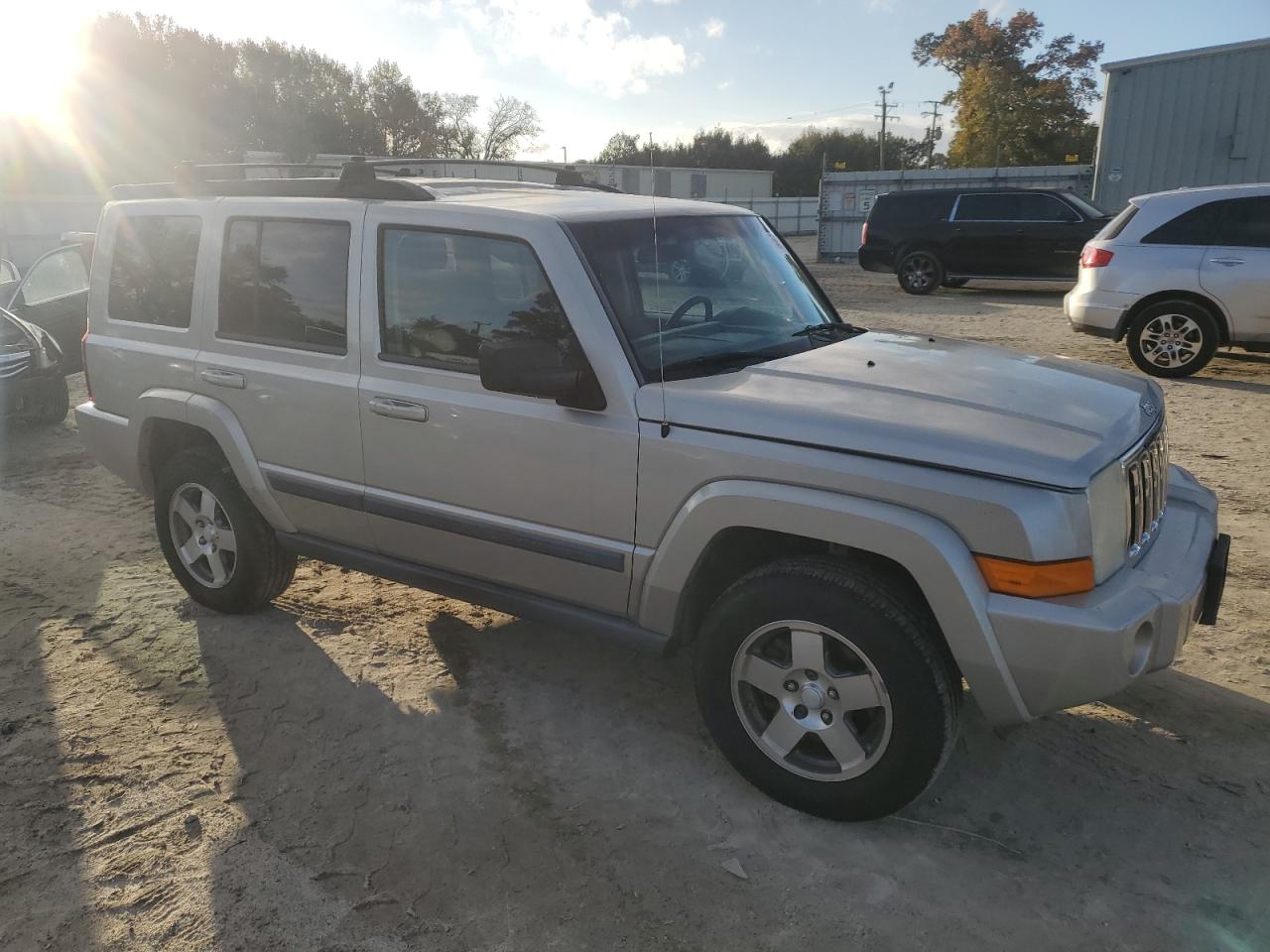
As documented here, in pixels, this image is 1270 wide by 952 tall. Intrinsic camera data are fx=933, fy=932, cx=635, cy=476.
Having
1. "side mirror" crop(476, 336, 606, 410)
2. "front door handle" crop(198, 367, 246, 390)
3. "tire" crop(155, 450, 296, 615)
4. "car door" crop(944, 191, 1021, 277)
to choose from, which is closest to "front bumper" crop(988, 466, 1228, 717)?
"side mirror" crop(476, 336, 606, 410)

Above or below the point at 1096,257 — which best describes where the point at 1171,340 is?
below

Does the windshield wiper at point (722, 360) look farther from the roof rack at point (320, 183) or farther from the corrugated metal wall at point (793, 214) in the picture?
the corrugated metal wall at point (793, 214)

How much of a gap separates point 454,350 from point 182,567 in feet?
6.96

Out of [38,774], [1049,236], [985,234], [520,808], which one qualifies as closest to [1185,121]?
[1049,236]

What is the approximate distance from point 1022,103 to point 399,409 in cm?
4023

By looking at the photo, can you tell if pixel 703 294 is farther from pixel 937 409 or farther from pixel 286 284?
pixel 286 284

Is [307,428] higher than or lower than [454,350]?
lower

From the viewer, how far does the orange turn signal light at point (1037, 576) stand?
96.9 inches

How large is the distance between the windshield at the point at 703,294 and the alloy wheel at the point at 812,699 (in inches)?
37.7

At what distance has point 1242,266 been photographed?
8.42 m

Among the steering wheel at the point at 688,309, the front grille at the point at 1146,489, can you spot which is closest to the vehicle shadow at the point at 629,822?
the front grille at the point at 1146,489

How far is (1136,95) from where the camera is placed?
18.1 metres

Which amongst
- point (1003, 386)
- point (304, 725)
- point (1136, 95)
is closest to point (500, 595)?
point (304, 725)

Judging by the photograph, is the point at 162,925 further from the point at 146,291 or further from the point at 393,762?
the point at 146,291
